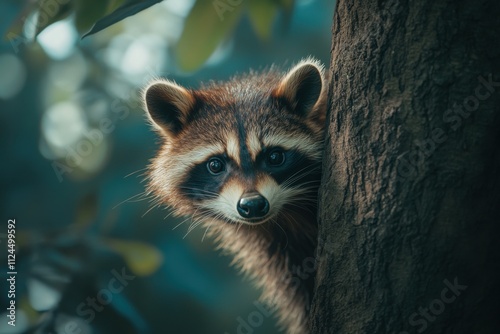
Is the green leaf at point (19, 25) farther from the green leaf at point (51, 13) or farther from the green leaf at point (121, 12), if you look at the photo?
the green leaf at point (121, 12)

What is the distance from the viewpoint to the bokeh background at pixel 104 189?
3033 mm

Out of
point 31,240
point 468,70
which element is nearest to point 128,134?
point 31,240

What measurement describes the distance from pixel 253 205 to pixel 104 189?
194 cm

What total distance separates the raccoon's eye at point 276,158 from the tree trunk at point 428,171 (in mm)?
809

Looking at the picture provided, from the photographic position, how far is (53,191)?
3707 mm

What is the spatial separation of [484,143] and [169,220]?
9.28 ft

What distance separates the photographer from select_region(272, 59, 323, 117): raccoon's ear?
2482 millimetres

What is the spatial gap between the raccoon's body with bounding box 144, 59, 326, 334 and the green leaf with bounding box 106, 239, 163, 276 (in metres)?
0.56

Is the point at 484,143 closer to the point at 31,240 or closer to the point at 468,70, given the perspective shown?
the point at 468,70

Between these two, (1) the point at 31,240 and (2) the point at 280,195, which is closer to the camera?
(2) the point at 280,195

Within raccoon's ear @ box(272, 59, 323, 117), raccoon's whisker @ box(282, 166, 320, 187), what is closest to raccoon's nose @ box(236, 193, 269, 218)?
raccoon's whisker @ box(282, 166, 320, 187)

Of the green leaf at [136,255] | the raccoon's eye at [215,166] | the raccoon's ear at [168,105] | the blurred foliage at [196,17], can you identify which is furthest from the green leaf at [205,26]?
the green leaf at [136,255]

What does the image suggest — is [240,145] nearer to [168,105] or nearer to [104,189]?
[168,105]

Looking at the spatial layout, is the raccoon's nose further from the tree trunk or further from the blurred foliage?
the blurred foliage
